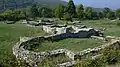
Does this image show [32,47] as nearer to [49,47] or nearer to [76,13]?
[49,47]

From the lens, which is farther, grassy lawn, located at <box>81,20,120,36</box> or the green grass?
grassy lawn, located at <box>81,20,120,36</box>

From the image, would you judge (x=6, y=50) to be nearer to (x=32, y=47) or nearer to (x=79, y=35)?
(x=32, y=47)

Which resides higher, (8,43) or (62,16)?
(8,43)

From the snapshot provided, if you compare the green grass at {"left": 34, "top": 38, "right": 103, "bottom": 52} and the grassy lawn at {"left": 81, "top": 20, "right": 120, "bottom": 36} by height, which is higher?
the green grass at {"left": 34, "top": 38, "right": 103, "bottom": 52}

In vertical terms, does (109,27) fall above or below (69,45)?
below

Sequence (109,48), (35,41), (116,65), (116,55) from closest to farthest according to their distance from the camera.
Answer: (116,65)
(116,55)
(109,48)
(35,41)

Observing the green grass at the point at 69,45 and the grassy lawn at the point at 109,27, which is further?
the grassy lawn at the point at 109,27

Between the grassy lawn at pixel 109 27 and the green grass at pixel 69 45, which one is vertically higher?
the green grass at pixel 69 45

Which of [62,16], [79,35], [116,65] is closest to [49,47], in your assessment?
[116,65]

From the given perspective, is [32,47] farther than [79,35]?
No

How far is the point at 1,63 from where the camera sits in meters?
19.8

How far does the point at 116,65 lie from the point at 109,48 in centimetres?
432

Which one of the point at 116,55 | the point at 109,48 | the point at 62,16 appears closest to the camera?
the point at 116,55

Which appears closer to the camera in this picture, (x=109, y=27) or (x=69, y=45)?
(x=69, y=45)
